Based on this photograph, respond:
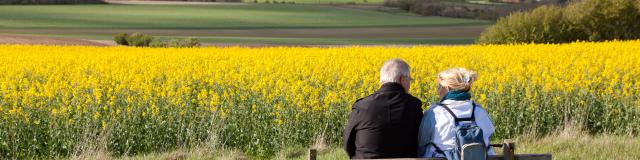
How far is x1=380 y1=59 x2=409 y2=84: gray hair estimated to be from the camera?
693 cm

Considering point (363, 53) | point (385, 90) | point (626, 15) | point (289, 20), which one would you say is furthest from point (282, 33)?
point (385, 90)

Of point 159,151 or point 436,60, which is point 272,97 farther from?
point 436,60

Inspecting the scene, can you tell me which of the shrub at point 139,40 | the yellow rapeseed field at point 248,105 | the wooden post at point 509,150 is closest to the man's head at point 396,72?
the wooden post at point 509,150

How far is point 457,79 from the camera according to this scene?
6.84 metres

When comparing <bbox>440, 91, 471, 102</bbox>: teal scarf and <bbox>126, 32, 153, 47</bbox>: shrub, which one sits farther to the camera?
<bbox>126, 32, 153, 47</bbox>: shrub

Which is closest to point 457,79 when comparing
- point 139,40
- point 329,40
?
point 139,40

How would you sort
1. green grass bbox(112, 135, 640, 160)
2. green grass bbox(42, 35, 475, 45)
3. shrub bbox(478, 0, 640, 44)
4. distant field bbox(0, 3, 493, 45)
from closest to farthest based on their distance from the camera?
green grass bbox(112, 135, 640, 160) → shrub bbox(478, 0, 640, 44) → green grass bbox(42, 35, 475, 45) → distant field bbox(0, 3, 493, 45)

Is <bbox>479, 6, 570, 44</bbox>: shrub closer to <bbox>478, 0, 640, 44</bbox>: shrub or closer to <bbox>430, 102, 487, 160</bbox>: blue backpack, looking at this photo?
<bbox>478, 0, 640, 44</bbox>: shrub

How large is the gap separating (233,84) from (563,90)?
4099 mm

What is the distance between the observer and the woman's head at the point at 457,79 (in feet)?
22.3

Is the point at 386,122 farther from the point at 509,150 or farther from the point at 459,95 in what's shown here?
the point at 509,150

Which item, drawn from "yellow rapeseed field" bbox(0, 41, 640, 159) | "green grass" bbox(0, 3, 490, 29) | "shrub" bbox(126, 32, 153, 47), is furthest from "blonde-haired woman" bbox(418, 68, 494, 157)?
"green grass" bbox(0, 3, 490, 29)

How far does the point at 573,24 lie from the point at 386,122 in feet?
99.3

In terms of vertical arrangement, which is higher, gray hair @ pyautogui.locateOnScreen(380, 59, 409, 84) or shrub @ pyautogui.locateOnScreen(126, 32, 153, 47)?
gray hair @ pyautogui.locateOnScreen(380, 59, 409, 84)
